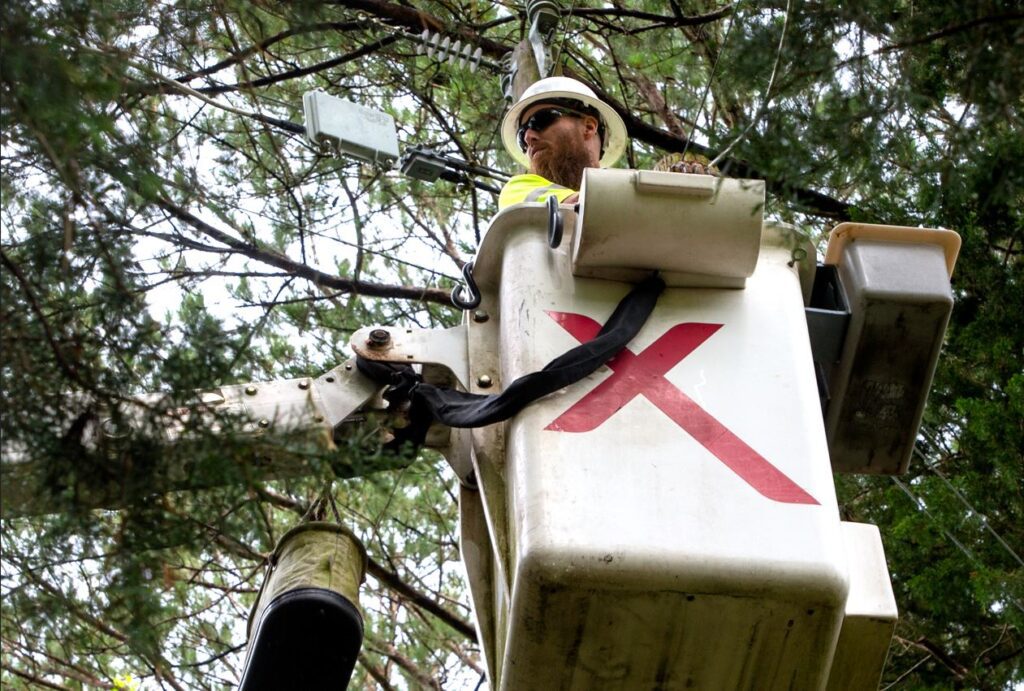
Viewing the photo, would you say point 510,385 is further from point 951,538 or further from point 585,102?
point 951,538

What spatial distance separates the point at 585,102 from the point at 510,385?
1.92 m

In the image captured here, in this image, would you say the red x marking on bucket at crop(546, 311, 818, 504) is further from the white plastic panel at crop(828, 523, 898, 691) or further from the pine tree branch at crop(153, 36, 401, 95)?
the pine tree branch at crop(153, 36, 401, 95)

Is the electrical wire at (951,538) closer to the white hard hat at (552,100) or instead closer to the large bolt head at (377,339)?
the white hard hat at (552,100)

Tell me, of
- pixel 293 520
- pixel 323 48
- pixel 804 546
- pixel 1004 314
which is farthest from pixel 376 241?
pixel 804 546

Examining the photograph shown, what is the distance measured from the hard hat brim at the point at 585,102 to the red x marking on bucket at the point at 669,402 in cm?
160

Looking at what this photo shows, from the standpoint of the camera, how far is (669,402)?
3367 mm

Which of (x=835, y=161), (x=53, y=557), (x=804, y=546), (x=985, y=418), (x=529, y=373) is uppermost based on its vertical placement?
(x=985, y=418)

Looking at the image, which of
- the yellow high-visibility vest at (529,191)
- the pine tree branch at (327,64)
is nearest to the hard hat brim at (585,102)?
the yellow high-visibility vest at (529,191)

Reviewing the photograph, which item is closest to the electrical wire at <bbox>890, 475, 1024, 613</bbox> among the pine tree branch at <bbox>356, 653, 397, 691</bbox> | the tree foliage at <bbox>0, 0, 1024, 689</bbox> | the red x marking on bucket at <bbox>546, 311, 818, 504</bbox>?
the tree foliage at <bbox>0, 0, 1024, 689</bbox>

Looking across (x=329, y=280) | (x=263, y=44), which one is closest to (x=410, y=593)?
(x=329, y=280)

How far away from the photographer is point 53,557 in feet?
8.41

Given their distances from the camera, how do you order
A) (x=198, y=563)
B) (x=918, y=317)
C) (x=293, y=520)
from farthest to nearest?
(x=293, y=520)
(x=198, y=563)
(x=918, y=317)

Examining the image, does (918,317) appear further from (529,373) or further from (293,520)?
(293,520)

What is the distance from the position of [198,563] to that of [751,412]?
3.62 metres
